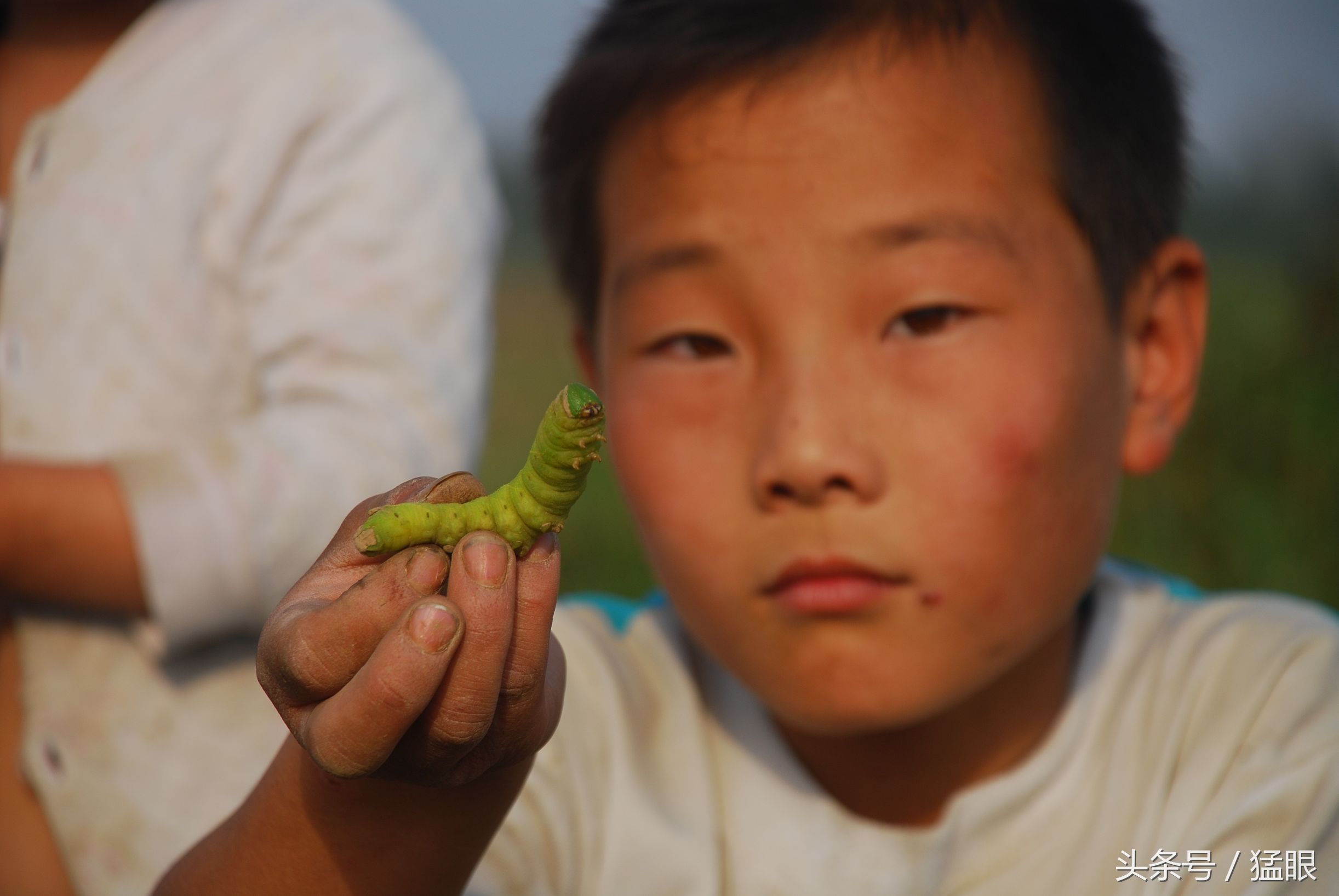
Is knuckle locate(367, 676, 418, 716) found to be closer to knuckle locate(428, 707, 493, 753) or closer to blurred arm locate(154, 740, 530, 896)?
knuckle locate(428, 707, 493, 753)

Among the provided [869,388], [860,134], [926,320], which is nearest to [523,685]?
[869,388]

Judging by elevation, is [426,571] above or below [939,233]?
below

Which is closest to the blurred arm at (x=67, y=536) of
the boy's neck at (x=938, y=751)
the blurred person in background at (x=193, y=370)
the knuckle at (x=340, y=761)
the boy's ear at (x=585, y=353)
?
the blurred person in background at (x=193, y=370)

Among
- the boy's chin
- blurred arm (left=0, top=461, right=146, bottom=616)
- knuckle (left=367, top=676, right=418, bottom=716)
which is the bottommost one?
blurred arm (left=0, top=461, right=146, bottom=616)

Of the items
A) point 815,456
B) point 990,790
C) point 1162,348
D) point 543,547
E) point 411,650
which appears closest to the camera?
point 411,650

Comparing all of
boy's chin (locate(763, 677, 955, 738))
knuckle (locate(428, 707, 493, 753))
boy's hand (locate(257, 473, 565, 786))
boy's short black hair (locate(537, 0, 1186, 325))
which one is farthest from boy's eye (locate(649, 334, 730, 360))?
knuckle (locate(428, 707, 493, 753))

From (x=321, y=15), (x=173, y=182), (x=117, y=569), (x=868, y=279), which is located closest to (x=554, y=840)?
(x=117, y=569)

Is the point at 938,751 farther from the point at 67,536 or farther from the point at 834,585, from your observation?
the point at 67,536
